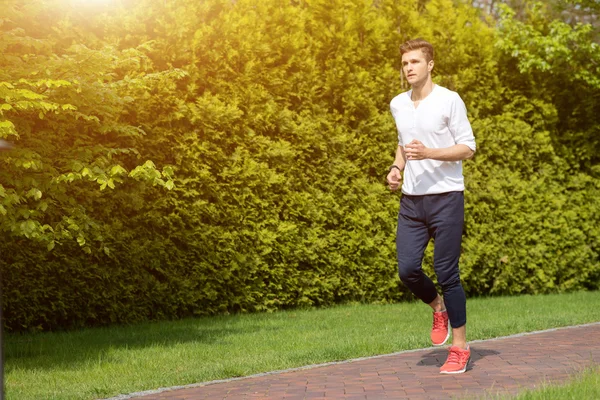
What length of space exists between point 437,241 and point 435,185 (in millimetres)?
352

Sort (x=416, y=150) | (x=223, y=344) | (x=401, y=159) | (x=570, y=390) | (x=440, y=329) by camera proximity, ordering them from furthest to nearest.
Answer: (x=223, y=344), (x=401, y=159), (x=440, y=329), (x=416, y=150), (x=570, y=390)

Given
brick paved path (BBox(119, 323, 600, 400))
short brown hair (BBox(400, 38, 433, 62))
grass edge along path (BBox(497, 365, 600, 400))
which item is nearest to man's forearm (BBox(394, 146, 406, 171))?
short brown hair (BBox(400, 38, 433, 62))

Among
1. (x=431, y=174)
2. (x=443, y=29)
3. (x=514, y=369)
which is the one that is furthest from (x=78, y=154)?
(x=443, y=29)

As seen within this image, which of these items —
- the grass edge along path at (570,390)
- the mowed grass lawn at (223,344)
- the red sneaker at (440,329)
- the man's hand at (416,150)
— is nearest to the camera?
the grass edge along path at (570,390)

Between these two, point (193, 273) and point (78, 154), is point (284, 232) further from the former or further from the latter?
point (78, 154)

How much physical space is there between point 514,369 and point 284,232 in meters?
4.72

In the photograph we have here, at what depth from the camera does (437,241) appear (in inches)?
225

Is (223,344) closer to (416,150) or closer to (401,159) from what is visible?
(401,159)

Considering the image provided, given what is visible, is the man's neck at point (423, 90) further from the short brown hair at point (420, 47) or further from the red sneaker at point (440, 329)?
the red sneaker at point (440, 329)

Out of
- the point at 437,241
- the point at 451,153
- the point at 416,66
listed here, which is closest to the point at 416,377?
the point at 437,241

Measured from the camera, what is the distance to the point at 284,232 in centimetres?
1021

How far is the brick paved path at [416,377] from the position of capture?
517 centimetres

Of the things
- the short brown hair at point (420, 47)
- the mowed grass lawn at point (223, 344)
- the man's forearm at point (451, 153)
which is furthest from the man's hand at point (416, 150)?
the mowed grass lawn at point (223, 344)

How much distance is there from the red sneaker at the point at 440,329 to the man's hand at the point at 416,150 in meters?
1.13
